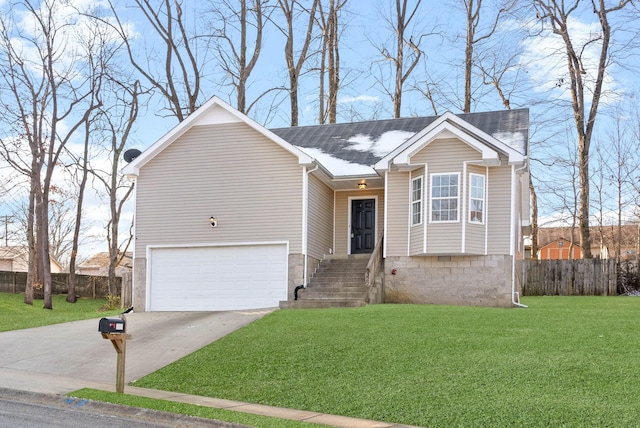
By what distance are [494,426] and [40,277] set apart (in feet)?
99.5

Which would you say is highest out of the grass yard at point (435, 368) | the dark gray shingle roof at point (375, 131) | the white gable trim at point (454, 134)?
the dark gray shingle roof at point (375, 131)

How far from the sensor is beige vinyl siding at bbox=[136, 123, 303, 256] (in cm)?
1925

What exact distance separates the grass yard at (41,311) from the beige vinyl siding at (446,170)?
9.77 metres

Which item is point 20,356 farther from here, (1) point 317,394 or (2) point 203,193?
(2) point 203,193

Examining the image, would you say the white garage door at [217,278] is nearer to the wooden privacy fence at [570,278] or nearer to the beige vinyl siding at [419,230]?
the beige vinyl siding at [419,230]

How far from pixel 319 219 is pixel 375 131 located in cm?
480

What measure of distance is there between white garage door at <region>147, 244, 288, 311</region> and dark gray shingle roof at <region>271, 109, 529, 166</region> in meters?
4.39

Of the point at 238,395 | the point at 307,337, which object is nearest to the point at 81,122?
the point at 307,337

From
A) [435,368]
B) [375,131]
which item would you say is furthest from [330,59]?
[435,368]

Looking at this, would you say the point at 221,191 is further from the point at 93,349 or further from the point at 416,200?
the point at 93,349

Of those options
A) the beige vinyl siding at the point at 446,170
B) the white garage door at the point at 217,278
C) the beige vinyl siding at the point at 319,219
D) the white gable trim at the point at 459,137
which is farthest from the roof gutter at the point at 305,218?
the beige vinyl siding at the point at 446,170

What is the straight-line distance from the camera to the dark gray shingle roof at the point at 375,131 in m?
20.4

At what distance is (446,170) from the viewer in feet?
59.7


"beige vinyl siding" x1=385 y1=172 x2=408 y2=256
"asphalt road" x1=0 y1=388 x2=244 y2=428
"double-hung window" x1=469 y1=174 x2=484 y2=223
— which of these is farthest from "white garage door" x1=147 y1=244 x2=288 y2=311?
"asphalt road" x1=0 y1=388 x2=244 y2=428
